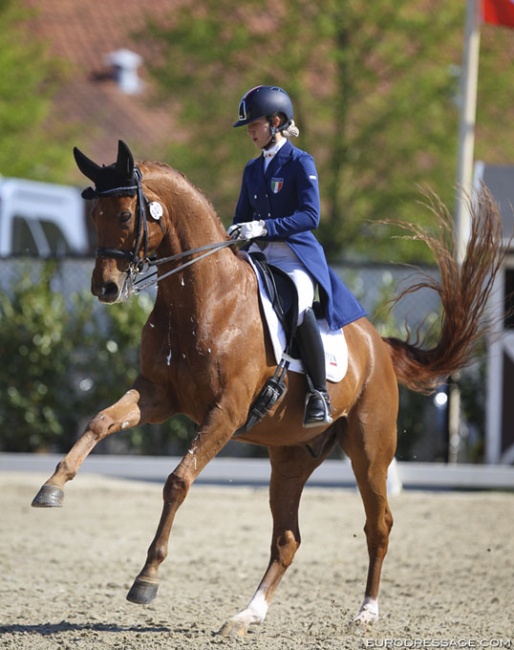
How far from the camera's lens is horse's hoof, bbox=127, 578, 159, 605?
497 centimetres

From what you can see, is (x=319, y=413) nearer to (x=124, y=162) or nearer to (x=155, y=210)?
(x=155, y=210)

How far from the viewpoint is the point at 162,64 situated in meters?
19.6

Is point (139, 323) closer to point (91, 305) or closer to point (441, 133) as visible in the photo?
point (91, 305)

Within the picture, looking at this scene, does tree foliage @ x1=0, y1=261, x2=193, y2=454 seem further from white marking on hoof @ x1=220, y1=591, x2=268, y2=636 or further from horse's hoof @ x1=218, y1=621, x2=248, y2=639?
horse's hoof @ x1=218, y1=621, x2=248, y2=639

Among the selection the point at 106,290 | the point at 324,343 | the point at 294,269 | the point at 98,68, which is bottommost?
the point at 324,343

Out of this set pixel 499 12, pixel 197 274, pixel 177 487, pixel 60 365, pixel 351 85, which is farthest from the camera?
pixel 351 85

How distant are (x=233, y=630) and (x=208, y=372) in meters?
1.37

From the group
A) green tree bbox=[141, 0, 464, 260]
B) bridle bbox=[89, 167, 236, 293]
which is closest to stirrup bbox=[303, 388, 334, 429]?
bridle bbox=[89, 167, 236, 293]

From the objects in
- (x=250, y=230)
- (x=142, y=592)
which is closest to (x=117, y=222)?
(x=250, y=230)

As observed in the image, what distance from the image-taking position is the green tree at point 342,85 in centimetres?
1806

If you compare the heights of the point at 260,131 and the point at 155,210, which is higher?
the point at 260,131

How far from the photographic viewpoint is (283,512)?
6.14m

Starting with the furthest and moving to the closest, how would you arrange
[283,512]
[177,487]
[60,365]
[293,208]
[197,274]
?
[60,365], [283,512], [293,208], [197,274], [177,487]

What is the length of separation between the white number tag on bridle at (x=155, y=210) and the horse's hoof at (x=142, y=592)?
1.76m
